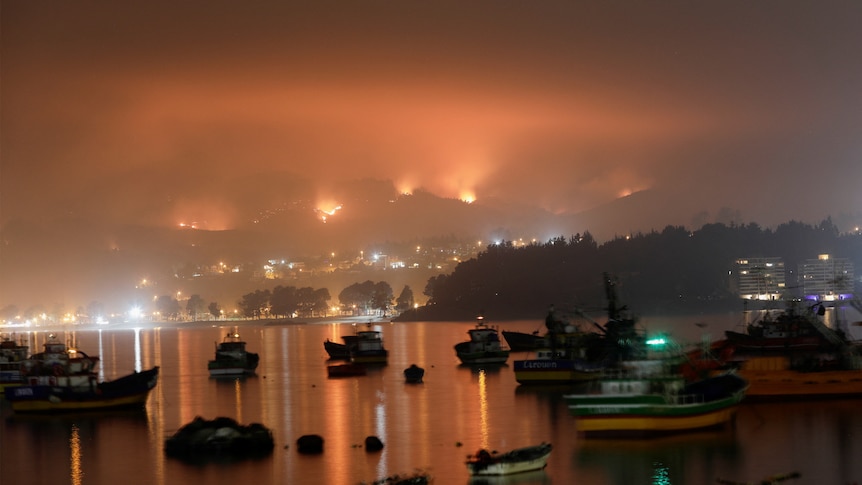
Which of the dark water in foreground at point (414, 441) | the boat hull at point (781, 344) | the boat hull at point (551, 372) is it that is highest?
the boat hull at point (781, 344)

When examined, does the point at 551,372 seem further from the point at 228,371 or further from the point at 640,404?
the point at 228,371

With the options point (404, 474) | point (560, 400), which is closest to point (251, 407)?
point (560, 400)

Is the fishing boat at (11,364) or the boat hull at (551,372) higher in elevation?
the fishing boat at (11,364)

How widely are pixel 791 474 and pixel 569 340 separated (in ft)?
89.9

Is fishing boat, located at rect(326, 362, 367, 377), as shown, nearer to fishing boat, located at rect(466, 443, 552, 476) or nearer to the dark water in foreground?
the dark water in foreground

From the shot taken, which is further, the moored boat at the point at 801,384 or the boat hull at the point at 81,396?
the boat hull at the point at 81,396

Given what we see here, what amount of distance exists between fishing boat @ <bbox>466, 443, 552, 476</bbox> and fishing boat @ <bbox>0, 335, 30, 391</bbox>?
32872 millimetres

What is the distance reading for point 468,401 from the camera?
50875 mm

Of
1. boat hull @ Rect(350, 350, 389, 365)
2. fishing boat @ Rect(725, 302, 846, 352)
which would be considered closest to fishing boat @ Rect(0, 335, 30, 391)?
boat hull @ Rect(350, 350, 389, 365)

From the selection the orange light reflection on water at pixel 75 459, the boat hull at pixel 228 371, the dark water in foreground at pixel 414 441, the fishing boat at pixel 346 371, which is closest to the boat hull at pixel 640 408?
the dark water in foreground at pixel 414 441

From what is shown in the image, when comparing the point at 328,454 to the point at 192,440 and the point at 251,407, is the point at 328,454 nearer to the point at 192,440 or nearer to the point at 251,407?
the point at 192,440

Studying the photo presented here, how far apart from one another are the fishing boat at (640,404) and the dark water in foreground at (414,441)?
1.94 ft

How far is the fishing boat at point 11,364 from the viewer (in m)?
56.2

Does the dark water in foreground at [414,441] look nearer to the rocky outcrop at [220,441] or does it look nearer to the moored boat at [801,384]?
the moored boat at [801,384]
